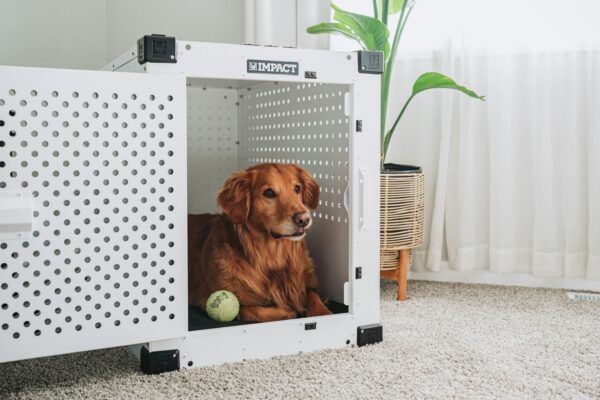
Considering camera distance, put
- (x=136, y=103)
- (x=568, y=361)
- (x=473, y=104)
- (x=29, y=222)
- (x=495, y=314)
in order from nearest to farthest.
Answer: (x=29, y=222) → (x=136, y=103) → (x=568, y=361) → (x=495, y=314) → (x=473, y=104)

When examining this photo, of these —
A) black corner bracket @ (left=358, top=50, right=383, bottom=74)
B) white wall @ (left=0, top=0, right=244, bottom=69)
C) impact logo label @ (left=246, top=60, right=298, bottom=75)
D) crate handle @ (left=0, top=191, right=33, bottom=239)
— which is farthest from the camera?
white wall @ (left=0, top=0, right=244, bottom=69)

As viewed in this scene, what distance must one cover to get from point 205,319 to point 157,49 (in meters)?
0.67

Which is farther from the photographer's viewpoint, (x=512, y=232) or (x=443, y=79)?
(x=512, y=232)

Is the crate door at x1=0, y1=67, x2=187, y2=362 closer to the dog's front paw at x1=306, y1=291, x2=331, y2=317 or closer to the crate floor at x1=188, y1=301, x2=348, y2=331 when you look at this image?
the crate floor at x1=188, y1=301, x2=348, y2=331

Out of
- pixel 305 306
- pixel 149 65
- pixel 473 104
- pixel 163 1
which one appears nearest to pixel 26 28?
pixel 163 1

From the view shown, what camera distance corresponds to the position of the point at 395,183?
209cm

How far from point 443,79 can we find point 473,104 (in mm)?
347

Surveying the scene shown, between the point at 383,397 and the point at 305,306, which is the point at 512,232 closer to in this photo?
the point at 305,306

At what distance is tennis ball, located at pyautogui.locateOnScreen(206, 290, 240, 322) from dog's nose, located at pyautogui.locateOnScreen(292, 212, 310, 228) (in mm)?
241

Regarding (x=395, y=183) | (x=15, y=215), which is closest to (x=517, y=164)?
(x=395, y=183)

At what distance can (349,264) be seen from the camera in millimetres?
1605

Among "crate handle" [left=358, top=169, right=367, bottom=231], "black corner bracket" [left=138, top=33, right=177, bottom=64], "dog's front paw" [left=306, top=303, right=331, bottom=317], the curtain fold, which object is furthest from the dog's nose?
the curtain fold

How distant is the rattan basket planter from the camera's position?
2.08 m

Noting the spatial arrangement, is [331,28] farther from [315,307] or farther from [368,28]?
[315,307]
